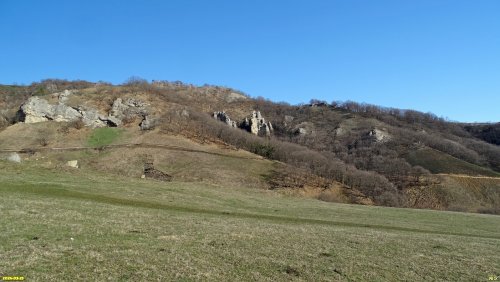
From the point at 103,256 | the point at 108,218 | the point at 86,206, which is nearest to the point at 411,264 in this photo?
the point at 103,256

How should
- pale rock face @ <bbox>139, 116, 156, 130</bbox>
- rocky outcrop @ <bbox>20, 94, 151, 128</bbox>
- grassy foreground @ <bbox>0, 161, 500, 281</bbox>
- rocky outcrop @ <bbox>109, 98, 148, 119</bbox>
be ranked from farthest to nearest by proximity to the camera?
rocky outcrop @ <bbox>109, 98, 148, 119</bbox> < rocky outcrop @ <bbox>20, 94, 151, 128</bbox> < pale rock face @ <bbox>139, 116, 156, 130</bbox> < grassy foreground @ <bbox>0, 161, 500, 281</bbox>

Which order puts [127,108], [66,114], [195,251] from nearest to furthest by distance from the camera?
[195,251] → [66,114] → [127,108]

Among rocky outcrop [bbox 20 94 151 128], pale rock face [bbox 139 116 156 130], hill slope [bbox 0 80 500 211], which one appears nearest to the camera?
hill slope [bbox 0 80 500 211]

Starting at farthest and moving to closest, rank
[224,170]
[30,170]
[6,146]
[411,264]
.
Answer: [6,146]
[224,170]
[30,170]
[411,264]

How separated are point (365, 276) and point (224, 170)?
7983cm

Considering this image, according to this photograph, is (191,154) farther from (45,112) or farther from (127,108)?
(45,112)

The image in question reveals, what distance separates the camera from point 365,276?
15.6 metres

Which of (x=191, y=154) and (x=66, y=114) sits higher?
(x=66, y=114)

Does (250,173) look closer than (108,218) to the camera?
No

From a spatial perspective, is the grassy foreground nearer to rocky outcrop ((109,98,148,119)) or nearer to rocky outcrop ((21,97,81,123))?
rocky outcrop ((21,97,81,123))

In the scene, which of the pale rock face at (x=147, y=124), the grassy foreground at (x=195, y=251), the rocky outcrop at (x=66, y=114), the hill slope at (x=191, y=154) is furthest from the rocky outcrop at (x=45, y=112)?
the grassy foreground at (x=195, y=251)

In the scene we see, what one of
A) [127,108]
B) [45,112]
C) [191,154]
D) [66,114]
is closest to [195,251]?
[191,154]

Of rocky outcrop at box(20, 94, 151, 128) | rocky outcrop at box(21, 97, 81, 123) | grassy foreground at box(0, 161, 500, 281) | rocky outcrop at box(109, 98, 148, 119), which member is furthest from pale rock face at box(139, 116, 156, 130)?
grassy foreground at box(0, 161, 500, 281)

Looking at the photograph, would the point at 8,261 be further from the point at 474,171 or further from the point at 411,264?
the point at 474,171
